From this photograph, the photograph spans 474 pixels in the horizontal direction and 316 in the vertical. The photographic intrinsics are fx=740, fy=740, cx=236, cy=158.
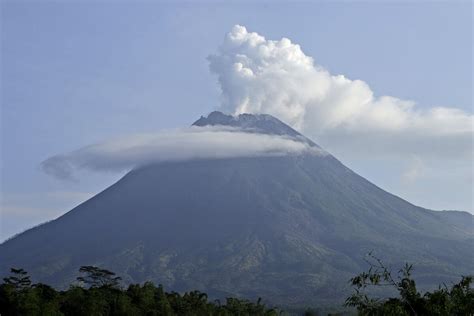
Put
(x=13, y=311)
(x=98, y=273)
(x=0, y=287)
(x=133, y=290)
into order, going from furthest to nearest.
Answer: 1. (x=98, y=273)
2. (x=133, y=290)
3. (x=0, y=287)
4. (x=13, y=311)

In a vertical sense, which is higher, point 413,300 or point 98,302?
point 98,302

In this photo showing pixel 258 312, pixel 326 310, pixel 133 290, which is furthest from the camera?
pixel 326 310

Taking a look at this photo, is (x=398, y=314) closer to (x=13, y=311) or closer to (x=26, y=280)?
(x=13, y=311)

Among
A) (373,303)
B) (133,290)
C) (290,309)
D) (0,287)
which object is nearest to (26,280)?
(0,287)

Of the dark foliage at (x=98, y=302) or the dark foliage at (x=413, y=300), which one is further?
the dark foliage at (x=98, y=302)

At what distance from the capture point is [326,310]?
174m

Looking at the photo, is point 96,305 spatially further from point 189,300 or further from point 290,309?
point 290,309

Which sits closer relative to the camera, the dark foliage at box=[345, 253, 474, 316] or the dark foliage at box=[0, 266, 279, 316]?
the dark foliage at box=[345, 253, 474, 316]

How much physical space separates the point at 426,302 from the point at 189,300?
57961 millimetres

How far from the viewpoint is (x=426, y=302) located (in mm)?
23969

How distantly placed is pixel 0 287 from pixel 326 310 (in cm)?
11641

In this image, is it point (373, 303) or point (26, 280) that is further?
point (26, 280)

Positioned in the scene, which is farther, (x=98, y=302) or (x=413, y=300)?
(x=98, y=302)

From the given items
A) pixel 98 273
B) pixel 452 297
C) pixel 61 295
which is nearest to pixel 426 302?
pixel 452 297
